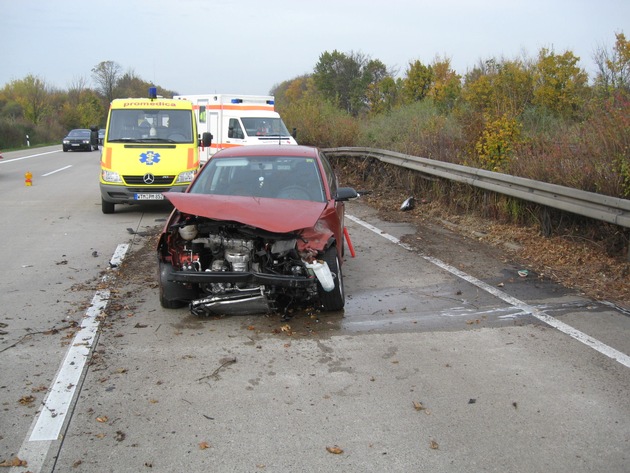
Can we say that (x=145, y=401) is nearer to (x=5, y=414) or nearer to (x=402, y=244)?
(x=5, y=414)

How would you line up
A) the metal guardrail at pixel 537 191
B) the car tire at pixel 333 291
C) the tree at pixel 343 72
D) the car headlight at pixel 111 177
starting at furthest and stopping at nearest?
the tree at pixel 343 72 → the car headlight at pixel 111 177 → the metal guardrail at pixel 537 191 → the car tire at pixel 333 291

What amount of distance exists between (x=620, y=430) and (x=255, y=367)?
253cm

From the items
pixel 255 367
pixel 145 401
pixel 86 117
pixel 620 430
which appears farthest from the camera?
pixel 86 117

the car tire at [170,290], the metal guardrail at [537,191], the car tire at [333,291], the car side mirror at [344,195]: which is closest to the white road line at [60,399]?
the car tire at [170,290]

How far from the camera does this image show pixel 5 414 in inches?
157

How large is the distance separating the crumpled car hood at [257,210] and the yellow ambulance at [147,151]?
222 inches

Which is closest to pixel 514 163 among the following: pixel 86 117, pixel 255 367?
pixel 255 367

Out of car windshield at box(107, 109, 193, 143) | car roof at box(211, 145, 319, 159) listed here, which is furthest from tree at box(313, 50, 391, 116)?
car roof at box(211, 145, 319, 159)

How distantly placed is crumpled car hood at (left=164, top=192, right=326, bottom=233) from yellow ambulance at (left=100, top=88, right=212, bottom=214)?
564cm

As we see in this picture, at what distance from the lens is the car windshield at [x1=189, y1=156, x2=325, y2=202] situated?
698 cm

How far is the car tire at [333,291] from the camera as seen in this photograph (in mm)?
5961

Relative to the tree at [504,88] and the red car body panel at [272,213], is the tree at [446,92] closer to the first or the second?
the tree at [504,88]

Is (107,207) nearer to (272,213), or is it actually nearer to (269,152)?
(269,152)

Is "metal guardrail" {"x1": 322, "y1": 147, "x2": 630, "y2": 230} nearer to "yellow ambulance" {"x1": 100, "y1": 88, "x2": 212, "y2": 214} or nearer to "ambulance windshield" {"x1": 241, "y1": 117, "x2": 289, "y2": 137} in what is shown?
"yellow ambulance" {"x1": 100, "y1": 88, "x2": 212, "y2": 214}
